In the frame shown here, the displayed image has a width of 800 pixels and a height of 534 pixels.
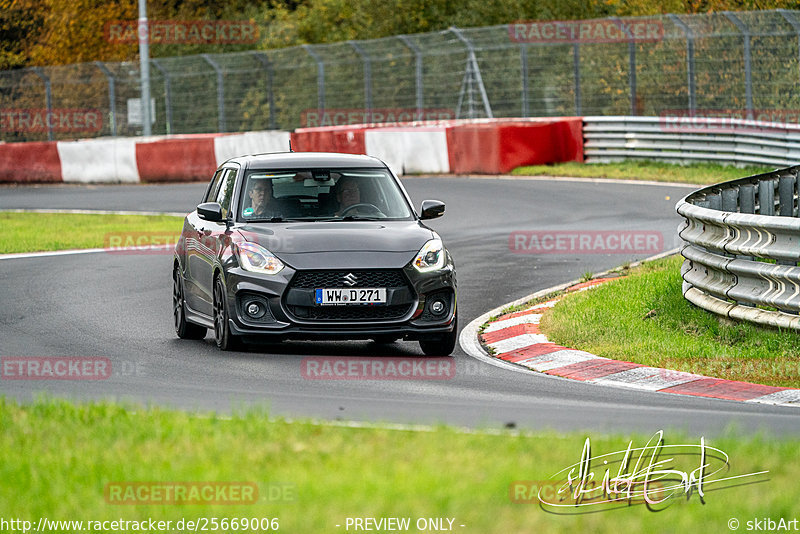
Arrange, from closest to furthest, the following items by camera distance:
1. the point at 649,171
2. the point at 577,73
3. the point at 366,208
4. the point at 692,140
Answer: the point at 366,208 → the point at 649,171 → the point at 692,140 → the point at 577,73

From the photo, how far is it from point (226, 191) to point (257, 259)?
1.54 meters

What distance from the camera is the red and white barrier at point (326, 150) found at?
29.1m

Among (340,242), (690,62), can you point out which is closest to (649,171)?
(690,62)

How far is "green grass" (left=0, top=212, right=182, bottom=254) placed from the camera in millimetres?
20000

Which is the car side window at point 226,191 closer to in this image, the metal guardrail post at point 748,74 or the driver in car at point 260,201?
the driver in car at point 260,201

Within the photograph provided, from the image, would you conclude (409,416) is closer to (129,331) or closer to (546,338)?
(546,338)

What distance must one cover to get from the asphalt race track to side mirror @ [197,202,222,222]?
3.25 ft

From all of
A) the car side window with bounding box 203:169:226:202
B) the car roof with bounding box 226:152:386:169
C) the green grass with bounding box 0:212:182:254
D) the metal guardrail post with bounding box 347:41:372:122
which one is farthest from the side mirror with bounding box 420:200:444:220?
the metal guardrail post with bounding box 347:41:372:122

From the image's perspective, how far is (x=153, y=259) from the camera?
17.8 metres

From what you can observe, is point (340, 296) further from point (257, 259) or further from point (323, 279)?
point (257, 259)

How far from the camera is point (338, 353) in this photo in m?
10.7

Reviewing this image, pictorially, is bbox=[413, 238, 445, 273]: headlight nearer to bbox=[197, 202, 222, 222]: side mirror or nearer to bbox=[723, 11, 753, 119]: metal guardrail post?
bbox=[197, 202, 222, 222]: side mirror

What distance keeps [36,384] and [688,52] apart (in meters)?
20.5

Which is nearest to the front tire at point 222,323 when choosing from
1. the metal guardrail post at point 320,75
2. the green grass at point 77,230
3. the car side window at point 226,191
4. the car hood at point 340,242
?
the car hood at point 340,242
